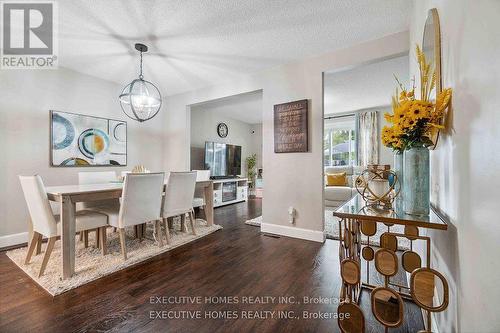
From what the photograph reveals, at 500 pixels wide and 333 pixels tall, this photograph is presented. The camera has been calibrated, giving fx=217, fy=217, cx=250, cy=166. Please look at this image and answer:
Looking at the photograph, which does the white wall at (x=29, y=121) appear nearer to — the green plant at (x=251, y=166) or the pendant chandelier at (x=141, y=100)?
the pendant chandelier at (x=141, y=100)

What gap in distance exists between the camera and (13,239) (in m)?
2.78

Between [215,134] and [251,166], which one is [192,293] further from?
[251,166]

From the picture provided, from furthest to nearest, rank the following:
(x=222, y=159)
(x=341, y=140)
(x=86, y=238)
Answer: (x=341, y=140)
(x=222, y=159)
(x=86, y=238)

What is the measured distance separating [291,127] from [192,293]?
2.32 meters

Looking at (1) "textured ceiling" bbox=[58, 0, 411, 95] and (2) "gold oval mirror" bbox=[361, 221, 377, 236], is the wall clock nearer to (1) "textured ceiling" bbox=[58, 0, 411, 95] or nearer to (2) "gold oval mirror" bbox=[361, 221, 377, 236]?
(1) "textured ceiling" bbox=[58, 0, 411, 95]

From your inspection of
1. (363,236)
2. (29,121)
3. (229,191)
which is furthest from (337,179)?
(29,121)

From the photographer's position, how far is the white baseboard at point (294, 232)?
9.36 ft

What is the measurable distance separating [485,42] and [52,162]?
4.30 meters

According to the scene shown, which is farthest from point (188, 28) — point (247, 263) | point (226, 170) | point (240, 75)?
point (226, 170)

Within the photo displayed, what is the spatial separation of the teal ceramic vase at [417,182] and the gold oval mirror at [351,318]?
1.80 ft

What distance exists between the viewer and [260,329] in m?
1.33

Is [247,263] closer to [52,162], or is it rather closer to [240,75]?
[240,75]

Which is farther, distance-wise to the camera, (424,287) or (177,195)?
(177,195)

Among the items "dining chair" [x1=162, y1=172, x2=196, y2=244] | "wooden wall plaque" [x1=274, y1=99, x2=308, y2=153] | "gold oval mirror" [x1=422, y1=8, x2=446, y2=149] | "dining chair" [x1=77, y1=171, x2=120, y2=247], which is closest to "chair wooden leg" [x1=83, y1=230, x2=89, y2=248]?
"dining chair" [x1=77, y1=171, x2=120, y2=247]
